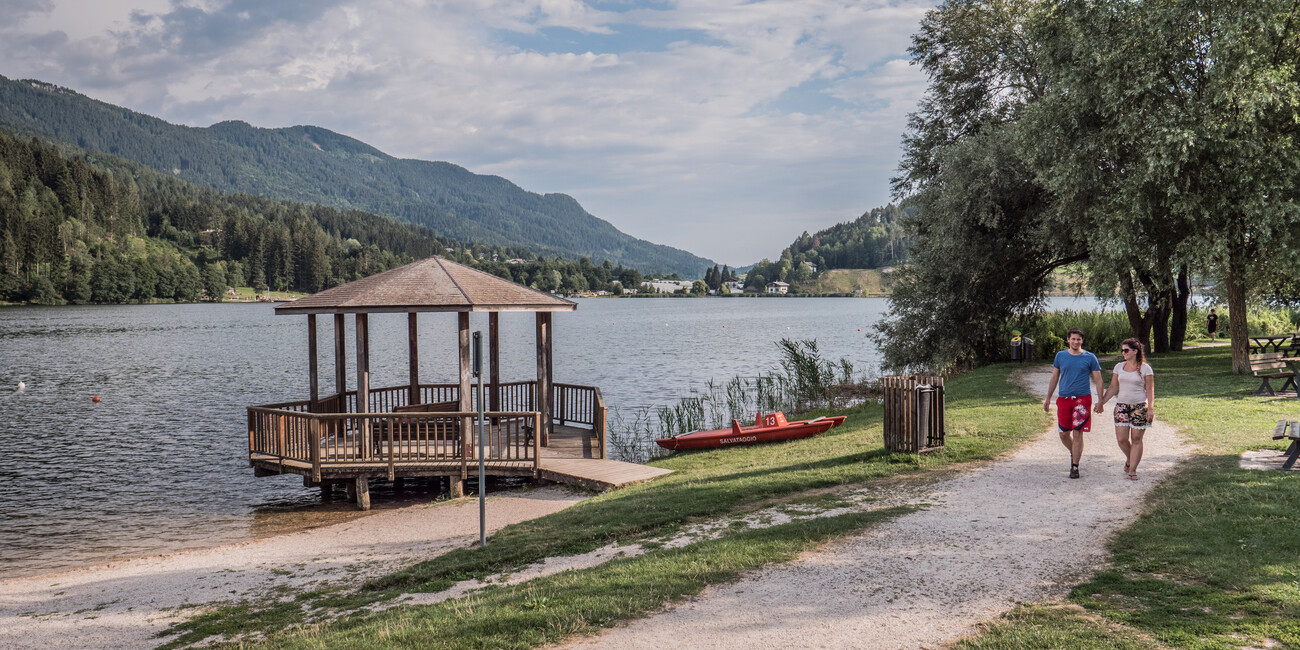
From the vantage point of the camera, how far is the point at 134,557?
1172cm

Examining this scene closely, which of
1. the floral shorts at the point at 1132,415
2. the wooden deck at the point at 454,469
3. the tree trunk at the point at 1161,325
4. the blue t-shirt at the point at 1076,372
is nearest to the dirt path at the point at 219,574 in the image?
the wooden deck at the point at 454,469

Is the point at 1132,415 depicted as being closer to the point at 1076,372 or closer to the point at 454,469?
the point at 1076,372

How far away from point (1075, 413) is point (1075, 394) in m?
0.25

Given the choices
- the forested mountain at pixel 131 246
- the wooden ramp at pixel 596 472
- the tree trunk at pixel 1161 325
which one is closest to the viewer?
the wooden ramp at pixel 596 472

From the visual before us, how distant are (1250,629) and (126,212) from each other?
16897 centimetres

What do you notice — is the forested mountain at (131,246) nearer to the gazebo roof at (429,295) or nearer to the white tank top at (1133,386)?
the gazebo roof at (429,295)

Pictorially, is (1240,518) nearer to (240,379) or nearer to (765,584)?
(765,584)

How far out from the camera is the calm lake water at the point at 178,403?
A: 13.9 meters

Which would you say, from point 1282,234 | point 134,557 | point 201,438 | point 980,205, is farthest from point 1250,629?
point 201,438

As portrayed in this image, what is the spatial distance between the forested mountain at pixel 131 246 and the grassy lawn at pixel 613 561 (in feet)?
427

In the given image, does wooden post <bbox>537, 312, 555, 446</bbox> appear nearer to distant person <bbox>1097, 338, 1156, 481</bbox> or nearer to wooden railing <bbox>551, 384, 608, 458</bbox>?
wooden railing <bbox>551, 384, 608, 458</bbox>

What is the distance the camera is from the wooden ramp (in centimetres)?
1260

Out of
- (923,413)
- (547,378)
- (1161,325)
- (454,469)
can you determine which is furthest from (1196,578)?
(1161,325)

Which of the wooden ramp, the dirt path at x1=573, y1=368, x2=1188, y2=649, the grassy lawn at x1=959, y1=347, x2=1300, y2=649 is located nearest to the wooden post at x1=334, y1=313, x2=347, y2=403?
the wooden ramp
